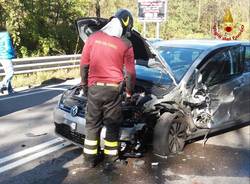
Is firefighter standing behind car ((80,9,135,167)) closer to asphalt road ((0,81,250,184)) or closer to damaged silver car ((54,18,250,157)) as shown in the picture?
damaged silver car ((54,18,250,157))

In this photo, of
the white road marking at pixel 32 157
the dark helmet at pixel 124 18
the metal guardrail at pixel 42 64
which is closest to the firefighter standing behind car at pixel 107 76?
the dark helmet at pixel 124 18

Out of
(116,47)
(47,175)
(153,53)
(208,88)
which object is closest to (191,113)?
(208,88)

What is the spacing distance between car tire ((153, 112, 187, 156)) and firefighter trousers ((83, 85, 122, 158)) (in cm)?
64

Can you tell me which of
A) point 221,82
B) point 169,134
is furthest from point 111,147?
point 221,82

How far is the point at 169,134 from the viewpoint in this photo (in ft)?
18.7

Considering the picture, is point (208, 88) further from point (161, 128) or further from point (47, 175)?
point (47, 175)

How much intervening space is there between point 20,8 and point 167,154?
15734mm

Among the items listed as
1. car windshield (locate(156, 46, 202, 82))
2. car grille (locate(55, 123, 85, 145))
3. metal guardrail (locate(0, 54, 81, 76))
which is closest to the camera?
car grille (locate(55, 123, 85, 145))

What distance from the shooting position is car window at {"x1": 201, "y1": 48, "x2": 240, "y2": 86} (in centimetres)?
643

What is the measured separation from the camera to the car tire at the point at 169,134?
560 centimetres

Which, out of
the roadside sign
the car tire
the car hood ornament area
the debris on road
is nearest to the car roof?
the car tire

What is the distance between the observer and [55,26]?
2217 cm

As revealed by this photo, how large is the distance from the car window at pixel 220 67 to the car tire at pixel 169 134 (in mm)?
869

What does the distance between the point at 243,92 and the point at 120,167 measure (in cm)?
275
